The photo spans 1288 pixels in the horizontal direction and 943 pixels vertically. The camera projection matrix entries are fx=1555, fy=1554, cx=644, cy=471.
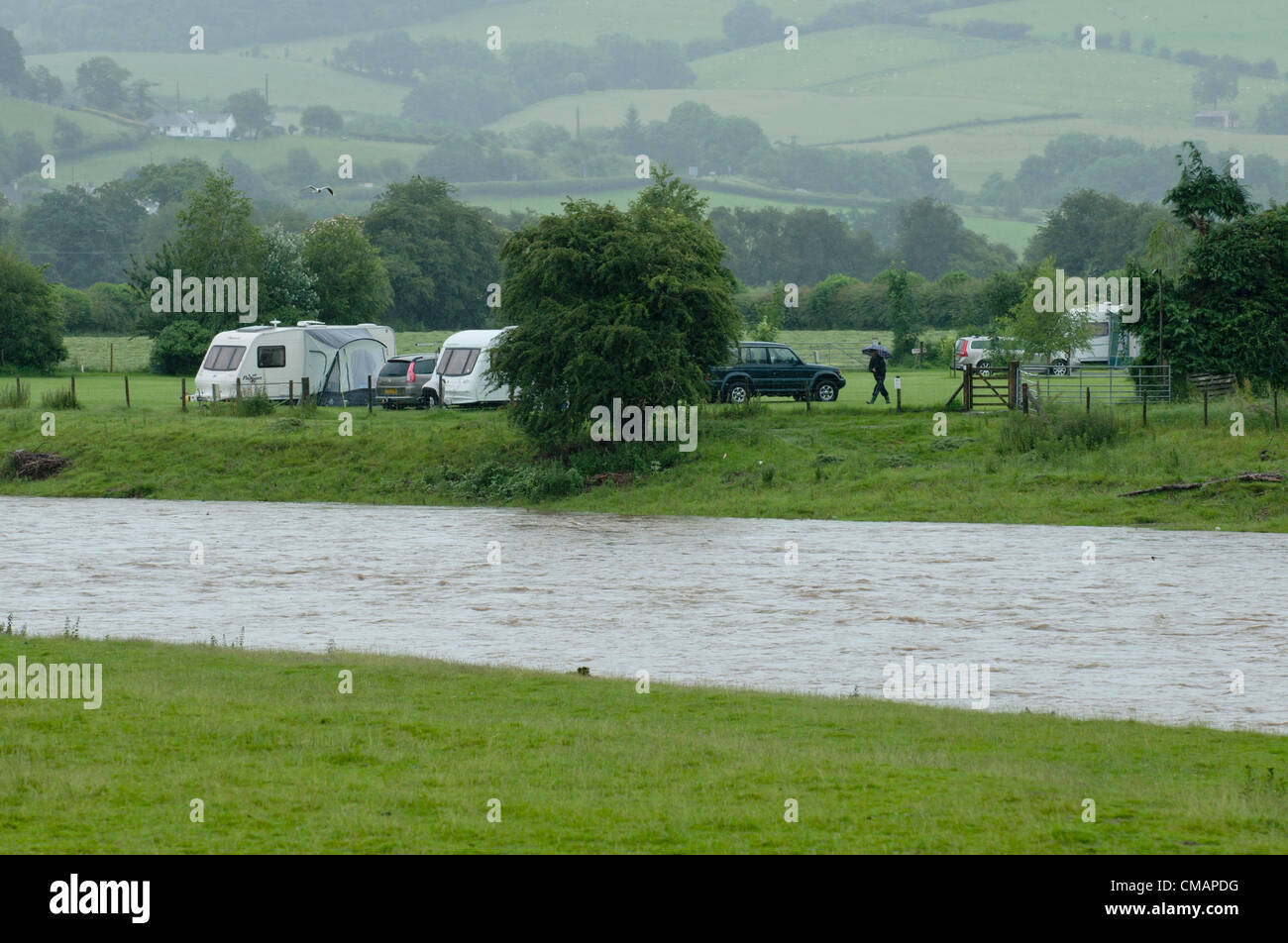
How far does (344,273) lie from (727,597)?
55.9m

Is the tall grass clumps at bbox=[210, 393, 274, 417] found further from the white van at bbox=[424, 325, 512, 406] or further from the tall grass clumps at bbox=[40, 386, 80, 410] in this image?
the tall grass clumps at bbox=[40, 386, 80, 410]

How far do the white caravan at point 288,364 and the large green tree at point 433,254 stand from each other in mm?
60365

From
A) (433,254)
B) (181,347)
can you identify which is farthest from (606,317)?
(433,254)

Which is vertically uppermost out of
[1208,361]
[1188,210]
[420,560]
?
[1188,210]

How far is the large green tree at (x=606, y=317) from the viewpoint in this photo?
1452 inches

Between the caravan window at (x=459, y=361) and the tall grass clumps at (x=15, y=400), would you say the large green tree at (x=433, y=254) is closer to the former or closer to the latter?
the tall grass clumps at (x=15, y=400)

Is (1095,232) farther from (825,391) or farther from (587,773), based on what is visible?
(587,773)

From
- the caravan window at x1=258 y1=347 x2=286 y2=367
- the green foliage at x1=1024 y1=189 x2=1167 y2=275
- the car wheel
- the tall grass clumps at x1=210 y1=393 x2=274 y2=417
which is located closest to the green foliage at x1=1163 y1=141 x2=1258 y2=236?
the car wheel

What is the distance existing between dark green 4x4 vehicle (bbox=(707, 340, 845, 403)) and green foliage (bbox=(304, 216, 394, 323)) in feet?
112

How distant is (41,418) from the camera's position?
43.3m

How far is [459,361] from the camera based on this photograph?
4444 centimetres
